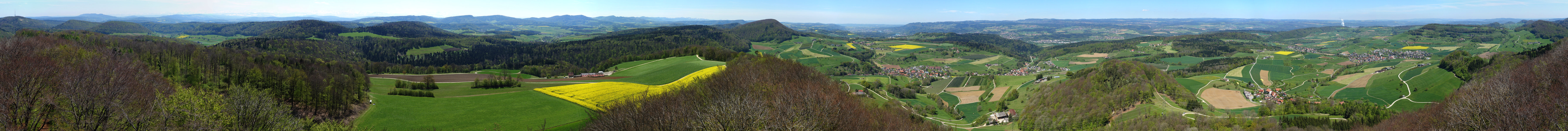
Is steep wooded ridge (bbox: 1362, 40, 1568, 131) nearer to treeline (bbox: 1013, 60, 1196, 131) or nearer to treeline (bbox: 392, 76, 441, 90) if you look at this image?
treeline (bbox: 1013, 60, 1196, 131)

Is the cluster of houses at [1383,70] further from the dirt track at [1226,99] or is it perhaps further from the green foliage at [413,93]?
the green foliage at [413,93]

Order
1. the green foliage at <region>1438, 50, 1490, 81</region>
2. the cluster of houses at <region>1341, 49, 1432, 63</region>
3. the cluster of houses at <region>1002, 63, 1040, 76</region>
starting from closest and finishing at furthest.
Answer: the green foliage at <region>1438, 50, 1490, 81</region> < the cluster of houses at <region>1341, 49, 1432, 63</region> < the cluster of houses at <region>1002, 63, 1040, 76</region>

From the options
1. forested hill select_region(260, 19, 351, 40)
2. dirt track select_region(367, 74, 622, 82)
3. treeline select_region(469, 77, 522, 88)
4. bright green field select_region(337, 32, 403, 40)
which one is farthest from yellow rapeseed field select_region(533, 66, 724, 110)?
bright green field select_region(337, 32, 403, 40)

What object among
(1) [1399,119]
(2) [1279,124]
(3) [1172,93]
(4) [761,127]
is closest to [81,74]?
(4) [761,127]

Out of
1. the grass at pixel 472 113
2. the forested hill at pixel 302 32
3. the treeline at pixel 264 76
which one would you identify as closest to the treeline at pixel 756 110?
the grass at pixel 472 113

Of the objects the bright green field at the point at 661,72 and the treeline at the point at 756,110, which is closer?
the treeline at the point at 756,110

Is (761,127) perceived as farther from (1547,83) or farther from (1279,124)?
(1547,83)

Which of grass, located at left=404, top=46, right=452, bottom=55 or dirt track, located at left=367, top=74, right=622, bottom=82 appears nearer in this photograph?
dirt track, located at left=367, top=74, right=622, bottom=82
